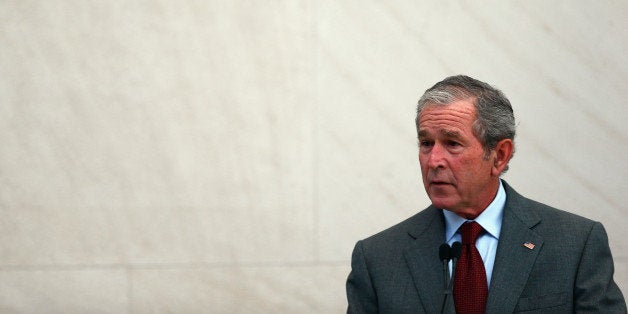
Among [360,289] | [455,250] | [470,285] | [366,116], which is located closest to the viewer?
[455,250]

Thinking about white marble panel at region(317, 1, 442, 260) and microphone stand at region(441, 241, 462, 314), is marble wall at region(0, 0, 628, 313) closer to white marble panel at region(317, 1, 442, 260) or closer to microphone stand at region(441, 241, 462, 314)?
white marble panel at region(317, 1, 442, 260)

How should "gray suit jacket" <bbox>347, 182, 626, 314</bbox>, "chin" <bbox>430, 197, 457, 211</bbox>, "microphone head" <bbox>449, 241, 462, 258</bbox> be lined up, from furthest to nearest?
"chin" <bbox>430, 197, 457, 211</bbox> → "gray suit jacket" <bbox>347, 182, 626, 314</bbox> → "microphone head" <bbox>449, 241, 462, 258</bbox>

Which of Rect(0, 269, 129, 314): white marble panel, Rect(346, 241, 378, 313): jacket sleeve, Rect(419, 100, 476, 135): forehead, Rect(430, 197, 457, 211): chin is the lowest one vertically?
Rect(0, 269, 129, 314): white marble panel

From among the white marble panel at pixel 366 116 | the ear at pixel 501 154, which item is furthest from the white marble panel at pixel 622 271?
the ear at pixel 501 154

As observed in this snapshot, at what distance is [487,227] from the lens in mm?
3777

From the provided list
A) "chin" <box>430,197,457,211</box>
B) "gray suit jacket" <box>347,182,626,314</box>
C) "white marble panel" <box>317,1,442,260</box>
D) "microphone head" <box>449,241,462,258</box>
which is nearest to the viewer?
"microphone head" <box>449,241,462,258</box>

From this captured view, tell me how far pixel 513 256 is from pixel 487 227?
0.55 ft

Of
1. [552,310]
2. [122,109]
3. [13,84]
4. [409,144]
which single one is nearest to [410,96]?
[409,144]

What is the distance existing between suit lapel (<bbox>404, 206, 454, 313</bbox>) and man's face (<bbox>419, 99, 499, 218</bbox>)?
0.17 metres

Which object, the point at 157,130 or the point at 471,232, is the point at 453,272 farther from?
the point at 157,130

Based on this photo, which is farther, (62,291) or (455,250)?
(62,291)

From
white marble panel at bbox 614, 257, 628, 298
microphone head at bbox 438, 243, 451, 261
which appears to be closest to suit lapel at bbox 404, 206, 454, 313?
microphone head at bbox 438, 243, 451, 261

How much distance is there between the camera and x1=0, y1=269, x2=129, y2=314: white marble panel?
6.31 metres

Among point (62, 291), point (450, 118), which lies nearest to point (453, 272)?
point (450, 118)
